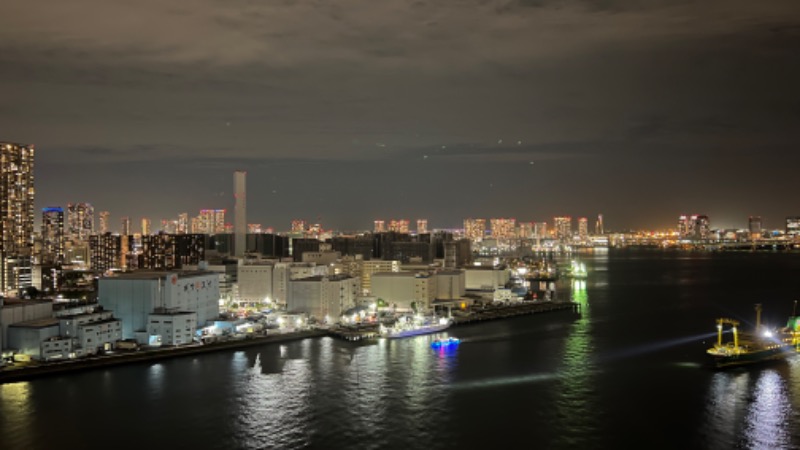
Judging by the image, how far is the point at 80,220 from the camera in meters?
29.4

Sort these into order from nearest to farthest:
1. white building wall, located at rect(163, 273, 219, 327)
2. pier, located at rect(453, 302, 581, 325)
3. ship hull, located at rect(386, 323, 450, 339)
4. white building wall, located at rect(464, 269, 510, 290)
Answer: white building wall, located at rect(163, 273, 219, 327)
ship hull, located at rect(386, 323, 450, 339)
pier, located at rect(453, 302, 581, 325)
white building wall, located at rect(464, 269, 510, 290)

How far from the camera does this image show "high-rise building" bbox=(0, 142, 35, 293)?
764 inches

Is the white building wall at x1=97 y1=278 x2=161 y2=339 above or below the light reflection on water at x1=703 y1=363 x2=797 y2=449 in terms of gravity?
Result: above

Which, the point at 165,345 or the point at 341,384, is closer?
the point at 341,384

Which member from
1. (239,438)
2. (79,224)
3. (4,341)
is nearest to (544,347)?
(239,438)

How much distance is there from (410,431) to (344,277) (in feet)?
25.2

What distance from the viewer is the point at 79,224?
2930cm

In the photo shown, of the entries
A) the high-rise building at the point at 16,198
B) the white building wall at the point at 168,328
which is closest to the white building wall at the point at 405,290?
the white building wall at the point at 168,328

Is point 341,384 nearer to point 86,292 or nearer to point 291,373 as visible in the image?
point 291,373

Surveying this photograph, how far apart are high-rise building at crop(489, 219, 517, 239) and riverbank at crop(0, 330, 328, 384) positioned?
155ft

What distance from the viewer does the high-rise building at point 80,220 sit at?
28969mm

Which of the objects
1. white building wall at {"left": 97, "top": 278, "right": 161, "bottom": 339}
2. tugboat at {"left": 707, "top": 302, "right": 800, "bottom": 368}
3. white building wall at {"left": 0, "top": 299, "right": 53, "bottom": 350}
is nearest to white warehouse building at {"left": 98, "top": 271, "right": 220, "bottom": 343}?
white building wall at {"left": 97, "top": 278, "right": 161, "bottom": 339}

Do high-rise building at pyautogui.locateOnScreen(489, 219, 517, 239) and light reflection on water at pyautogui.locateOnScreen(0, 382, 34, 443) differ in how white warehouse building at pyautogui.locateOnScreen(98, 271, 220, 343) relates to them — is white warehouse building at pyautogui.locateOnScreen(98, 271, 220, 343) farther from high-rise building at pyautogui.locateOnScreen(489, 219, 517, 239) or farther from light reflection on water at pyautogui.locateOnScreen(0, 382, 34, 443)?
high-rise building at pyautogui.locateOnScreen(489, 219, 517, 239)

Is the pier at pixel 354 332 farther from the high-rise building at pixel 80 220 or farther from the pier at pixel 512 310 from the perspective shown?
the high-rise building at pixel 80 220
